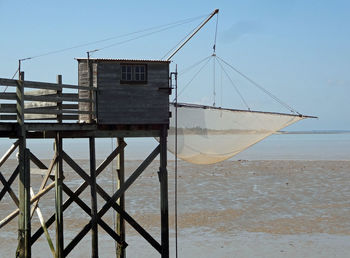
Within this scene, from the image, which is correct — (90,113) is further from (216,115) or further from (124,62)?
(216,115)

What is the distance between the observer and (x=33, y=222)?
25.7 meters

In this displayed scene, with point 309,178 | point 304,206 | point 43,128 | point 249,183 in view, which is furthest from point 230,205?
point 43,128

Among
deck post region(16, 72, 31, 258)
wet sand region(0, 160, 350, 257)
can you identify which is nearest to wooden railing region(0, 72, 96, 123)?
deck post region(16, 72, 31, 258)

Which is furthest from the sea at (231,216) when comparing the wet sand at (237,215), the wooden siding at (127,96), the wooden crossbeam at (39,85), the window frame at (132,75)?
the wooden crossbeam at (39,85)

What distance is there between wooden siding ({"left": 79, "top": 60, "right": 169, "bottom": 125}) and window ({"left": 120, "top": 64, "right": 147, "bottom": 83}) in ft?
0.41

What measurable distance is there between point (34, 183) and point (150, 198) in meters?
11.8

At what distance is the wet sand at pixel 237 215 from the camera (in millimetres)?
20797

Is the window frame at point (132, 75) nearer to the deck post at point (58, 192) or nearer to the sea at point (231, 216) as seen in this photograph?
the deck post at point (58, 192)

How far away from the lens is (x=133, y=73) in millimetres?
16188

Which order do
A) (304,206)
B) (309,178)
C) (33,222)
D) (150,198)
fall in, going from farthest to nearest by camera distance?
(309,178) → (150,198) → (304,206) → (33,222)

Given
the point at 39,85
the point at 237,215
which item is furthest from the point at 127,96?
the point at 237,215

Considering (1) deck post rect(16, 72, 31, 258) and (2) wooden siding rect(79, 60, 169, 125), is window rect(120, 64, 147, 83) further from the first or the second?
(1) deck post rect(16, 72, 31, 258)

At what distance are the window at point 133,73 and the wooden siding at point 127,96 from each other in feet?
0.41

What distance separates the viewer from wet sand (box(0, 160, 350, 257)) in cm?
2080
